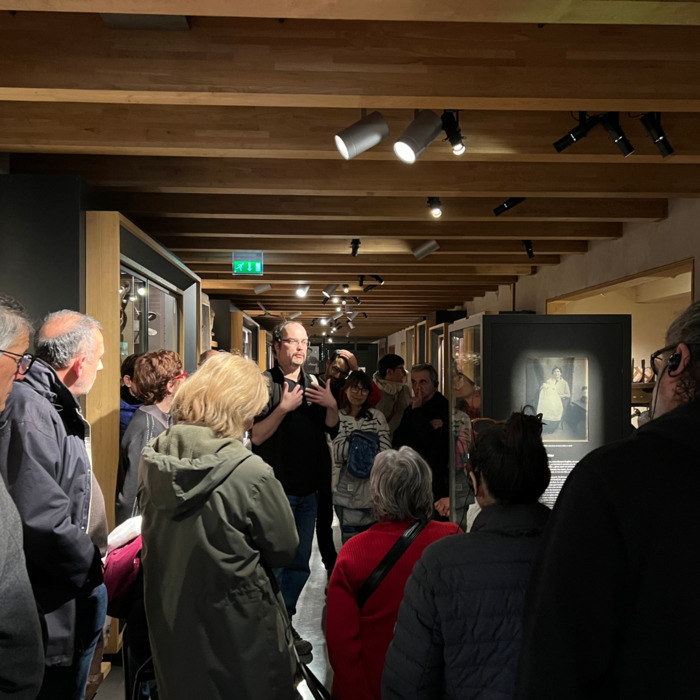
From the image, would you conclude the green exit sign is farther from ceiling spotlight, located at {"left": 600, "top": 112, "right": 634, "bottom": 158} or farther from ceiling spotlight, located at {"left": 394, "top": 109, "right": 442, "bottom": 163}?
ceiling spotlight, located at {"left": 600, "top": 112, "right": 634, "bottom": 158}

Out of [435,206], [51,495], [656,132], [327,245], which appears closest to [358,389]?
[435,206]

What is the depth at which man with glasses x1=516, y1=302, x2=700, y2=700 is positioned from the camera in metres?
1.00

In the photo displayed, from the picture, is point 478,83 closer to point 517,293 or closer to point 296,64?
point 296,64

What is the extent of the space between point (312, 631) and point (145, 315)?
2.65 metres

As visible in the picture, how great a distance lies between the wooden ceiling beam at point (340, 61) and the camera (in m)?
2.75

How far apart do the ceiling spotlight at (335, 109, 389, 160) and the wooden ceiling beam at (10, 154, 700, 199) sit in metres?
1.17

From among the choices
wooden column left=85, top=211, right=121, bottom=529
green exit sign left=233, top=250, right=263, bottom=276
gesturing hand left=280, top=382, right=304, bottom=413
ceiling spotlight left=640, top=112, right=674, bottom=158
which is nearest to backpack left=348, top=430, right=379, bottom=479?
gesturing hand left=280, top=382, right=304, bottom=413

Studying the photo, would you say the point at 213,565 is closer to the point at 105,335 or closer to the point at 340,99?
the point at 340,99

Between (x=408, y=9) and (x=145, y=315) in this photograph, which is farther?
(x=145, y=315)

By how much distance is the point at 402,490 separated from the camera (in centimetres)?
210

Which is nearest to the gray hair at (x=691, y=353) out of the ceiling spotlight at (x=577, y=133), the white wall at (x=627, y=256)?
the ceiling spotlight at (x=577, y=133)

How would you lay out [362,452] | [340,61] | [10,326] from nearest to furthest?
[10,326] → [340,61] → [362,452]

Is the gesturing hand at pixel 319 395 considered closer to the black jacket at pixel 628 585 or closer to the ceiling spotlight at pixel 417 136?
the ceiling spotlight at pixel 417 136

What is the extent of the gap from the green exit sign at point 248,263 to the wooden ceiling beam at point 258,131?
306cm
